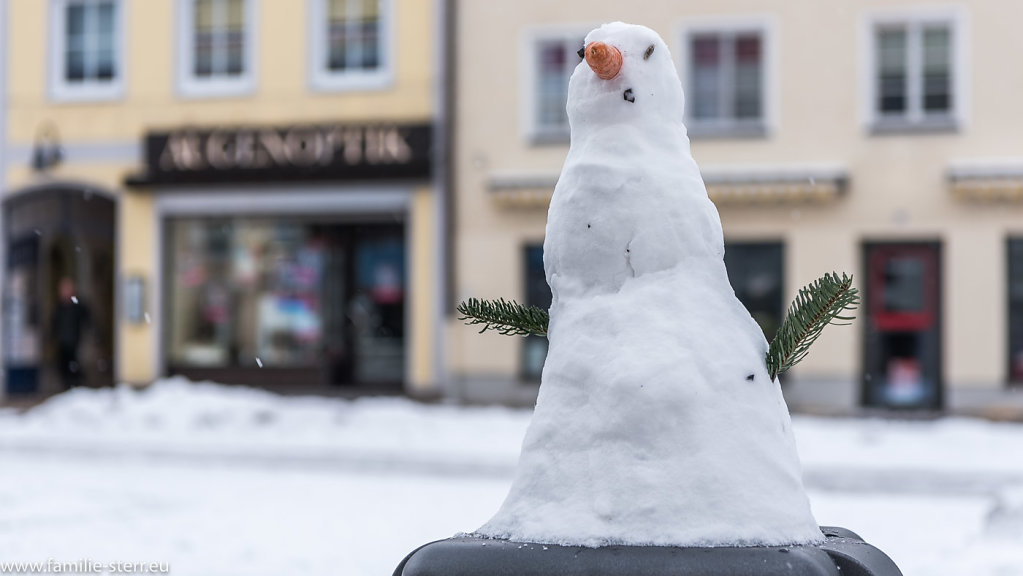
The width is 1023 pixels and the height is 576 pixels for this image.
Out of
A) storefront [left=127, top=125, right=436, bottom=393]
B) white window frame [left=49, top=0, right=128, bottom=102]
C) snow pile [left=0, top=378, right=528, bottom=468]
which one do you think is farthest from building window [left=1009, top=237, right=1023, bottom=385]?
white window frame [left=49, top=0, right=128, bottom=102]

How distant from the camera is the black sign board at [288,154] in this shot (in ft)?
57.4

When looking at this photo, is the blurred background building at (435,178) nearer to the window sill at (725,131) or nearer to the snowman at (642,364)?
the window sill at (725,131)

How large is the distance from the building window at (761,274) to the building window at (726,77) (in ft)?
5.30

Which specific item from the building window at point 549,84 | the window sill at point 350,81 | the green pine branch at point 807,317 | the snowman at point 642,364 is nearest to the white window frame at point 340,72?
the window sill at point 350,81

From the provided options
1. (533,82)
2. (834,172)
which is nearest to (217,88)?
(533,82)

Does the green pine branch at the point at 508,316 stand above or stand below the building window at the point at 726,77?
below

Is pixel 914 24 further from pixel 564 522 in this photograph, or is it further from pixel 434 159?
pixel 564 522

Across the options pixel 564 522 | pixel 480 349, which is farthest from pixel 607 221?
pixel 480 349

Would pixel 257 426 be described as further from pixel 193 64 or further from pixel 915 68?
pixel 915 68

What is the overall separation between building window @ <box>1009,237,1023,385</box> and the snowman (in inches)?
565

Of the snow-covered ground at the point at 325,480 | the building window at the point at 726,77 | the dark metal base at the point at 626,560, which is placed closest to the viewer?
the dark metal base at the point at 626,560

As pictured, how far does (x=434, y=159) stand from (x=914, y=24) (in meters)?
6.80

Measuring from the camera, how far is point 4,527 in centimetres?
802

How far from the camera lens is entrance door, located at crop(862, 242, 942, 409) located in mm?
16297
